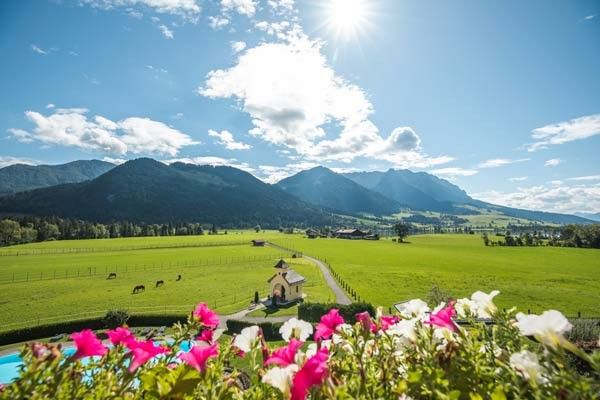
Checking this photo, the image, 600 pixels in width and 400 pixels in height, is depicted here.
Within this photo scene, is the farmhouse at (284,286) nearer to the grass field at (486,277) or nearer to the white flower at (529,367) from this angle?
the grass field at (486,277)

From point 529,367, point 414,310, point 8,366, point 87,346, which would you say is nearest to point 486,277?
point 8,366

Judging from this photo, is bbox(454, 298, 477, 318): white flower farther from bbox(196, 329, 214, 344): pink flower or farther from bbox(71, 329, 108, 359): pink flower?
bbox(71, 329, 108, 359): pink flower

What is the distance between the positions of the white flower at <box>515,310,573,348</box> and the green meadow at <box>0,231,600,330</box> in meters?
40.6

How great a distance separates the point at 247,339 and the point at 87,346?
1.06 metres

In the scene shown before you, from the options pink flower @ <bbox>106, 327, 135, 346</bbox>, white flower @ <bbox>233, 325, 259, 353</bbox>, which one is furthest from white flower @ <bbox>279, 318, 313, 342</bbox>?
pink flower @ <bbox>106, 327, 135, 346</bbox>

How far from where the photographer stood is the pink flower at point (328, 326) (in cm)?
247

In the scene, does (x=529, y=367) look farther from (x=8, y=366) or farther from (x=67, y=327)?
(x=67, y=327)

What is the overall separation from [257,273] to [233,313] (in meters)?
27.2

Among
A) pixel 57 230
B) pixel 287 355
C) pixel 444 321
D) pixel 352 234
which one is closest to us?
pixel 287 355

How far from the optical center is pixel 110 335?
7.97ft

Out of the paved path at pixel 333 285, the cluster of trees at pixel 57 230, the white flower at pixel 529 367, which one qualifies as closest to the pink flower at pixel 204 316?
the white flower at pixel 529 367

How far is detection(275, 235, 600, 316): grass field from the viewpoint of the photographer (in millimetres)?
46688

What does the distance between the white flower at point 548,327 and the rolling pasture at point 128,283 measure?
4182cm

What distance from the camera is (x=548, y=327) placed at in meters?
1.73
